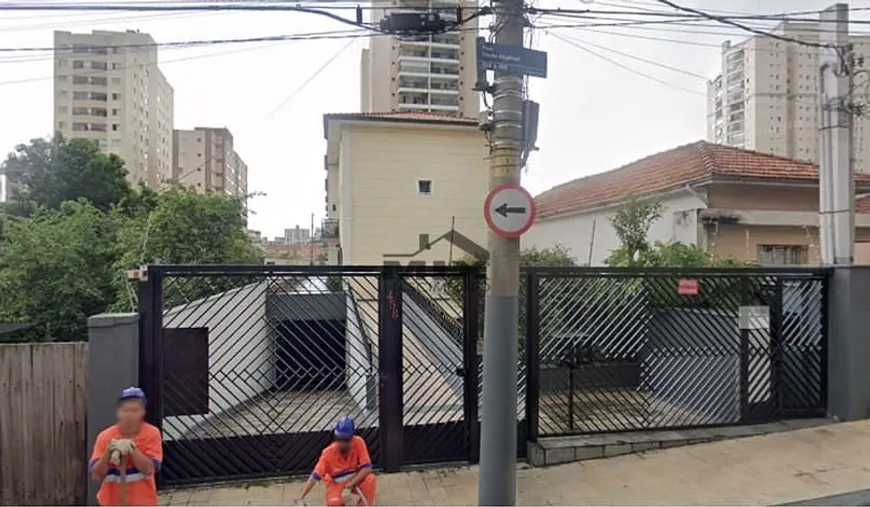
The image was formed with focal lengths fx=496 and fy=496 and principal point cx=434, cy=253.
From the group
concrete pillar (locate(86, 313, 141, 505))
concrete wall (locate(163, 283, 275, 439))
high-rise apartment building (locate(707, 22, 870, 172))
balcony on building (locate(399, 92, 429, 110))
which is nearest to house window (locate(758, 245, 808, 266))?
high-rise apartment building (locate(707, 22, 870, 172))

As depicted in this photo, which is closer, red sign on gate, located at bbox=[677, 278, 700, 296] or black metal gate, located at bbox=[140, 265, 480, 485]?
black metal gate, located at bbox=[140, 265, 480, 485]

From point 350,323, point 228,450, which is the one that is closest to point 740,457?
point 350,323

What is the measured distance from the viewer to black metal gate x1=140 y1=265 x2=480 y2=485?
4.23m

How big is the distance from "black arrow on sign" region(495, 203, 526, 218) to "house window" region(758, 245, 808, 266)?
10616mm

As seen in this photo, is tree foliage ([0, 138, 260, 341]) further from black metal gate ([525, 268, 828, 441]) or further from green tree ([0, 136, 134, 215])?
green tree ([0, 136, 134, 215])

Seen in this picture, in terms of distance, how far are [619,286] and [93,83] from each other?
73876mm

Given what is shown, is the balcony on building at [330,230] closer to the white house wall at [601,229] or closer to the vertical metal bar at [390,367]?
the white house wall at [601,229]

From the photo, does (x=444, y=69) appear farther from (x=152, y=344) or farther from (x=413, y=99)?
(x=152, y=344)

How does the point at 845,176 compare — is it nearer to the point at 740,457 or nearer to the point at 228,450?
the point at 740,457

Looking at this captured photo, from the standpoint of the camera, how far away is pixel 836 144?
587 centimetres

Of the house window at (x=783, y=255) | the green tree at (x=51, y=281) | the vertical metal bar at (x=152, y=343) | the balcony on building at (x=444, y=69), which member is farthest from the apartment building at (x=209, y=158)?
the vertical metal bar at (x=152, y=343)

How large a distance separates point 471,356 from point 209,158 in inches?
2742

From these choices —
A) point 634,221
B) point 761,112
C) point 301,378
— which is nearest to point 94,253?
point 301,378

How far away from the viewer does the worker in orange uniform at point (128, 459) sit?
2697mm
